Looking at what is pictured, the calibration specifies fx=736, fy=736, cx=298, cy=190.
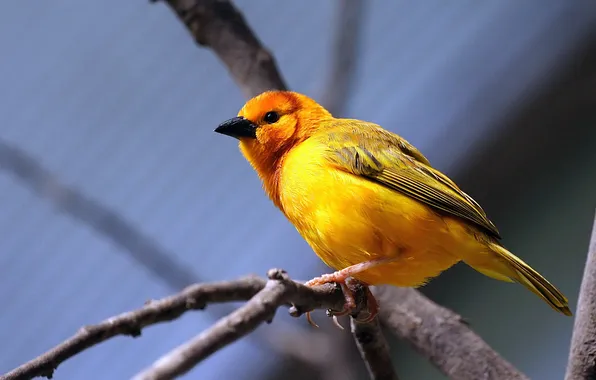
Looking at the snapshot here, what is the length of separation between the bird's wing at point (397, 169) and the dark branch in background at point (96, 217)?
65.4 inches

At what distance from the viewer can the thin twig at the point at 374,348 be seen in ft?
8.54

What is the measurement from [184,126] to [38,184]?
1104mm

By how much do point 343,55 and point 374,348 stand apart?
1.71 metres

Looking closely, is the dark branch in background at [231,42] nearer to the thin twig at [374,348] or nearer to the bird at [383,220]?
the bird at [383,220]

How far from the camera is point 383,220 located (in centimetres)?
254

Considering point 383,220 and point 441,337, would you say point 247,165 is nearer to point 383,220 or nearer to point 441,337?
point 441,337

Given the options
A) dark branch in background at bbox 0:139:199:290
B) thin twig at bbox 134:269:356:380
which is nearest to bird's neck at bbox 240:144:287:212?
thin twig at bbox 134:269:356:380

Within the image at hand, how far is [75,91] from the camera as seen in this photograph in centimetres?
468

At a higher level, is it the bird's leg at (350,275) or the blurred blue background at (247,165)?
the blurred blue background at (247,165)

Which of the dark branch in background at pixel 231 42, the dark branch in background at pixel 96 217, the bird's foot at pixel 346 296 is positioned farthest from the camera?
the dark branch in background at pixel 96 217

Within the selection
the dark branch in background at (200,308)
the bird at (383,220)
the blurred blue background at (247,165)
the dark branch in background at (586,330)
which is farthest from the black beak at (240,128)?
the blurred blue background at (247,165)

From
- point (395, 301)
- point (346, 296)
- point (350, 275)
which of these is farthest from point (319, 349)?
point (346, 296)

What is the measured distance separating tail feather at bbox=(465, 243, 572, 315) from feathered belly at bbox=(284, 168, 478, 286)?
9cm

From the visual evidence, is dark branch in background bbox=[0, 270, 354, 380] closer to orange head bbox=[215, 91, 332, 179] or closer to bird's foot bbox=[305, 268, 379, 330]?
bird's foot bbox=[305, 268, 379, 330]
